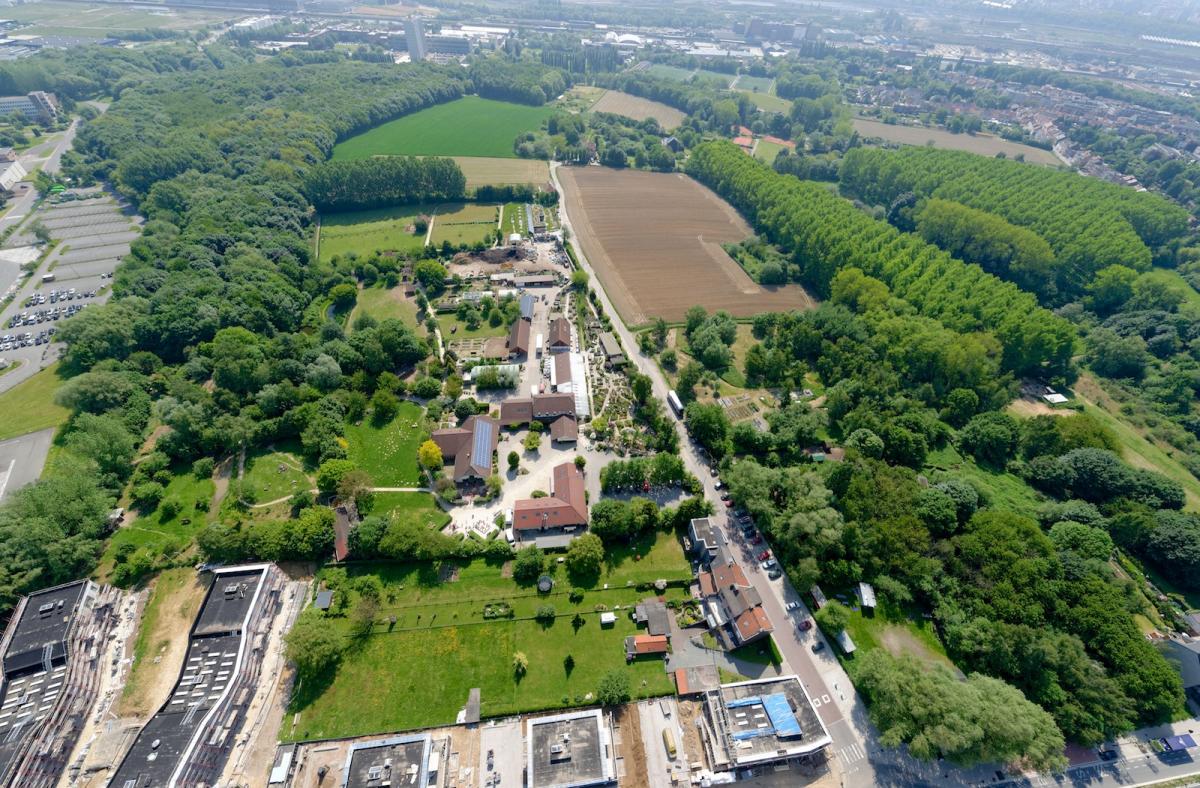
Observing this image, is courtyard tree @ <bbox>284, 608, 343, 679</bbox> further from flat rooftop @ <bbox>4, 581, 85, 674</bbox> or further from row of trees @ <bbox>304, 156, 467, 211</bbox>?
row of trees @ <bbox>304, 156, 467, 211</bbox>

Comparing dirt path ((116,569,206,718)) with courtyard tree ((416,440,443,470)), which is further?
courtyard tree ((416,440,443,470))

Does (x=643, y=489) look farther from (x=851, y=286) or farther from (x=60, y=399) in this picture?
(x=60, y=399)

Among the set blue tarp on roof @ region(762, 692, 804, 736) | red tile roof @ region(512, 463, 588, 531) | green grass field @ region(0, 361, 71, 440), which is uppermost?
green grass field @ region(0, 361, 71, 440)

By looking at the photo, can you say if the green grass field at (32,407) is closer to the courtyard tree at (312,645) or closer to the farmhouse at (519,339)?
the courtyard tree at (312,645)

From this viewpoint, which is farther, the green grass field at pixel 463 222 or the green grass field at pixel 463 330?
the green grass field at pixel 463 222

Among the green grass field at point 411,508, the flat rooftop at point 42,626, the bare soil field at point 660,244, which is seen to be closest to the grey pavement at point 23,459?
the flat rooftop at point 42,626

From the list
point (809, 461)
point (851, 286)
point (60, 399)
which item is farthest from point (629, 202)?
point (60, 399)

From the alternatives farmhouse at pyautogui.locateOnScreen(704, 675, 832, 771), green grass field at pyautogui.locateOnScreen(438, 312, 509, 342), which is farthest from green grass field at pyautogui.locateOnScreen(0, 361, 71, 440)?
farmhouse at pyautogui.locateOnScreen(704, 675, 832, 771)
